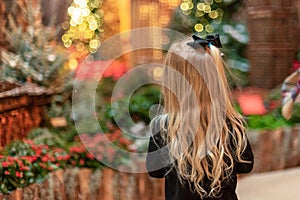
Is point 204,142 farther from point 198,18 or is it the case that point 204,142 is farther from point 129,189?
point 198,18

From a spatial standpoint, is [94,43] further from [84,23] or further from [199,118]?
[199,118]

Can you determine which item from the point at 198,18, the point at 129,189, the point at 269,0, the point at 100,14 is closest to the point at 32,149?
the point at 129,189

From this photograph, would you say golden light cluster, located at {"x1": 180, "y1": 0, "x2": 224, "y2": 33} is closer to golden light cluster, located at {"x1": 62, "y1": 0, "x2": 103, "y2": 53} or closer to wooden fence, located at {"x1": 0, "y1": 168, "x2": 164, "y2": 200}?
golden light cluster, located at {"x1": 62, "y1": 0, "x2": 103, "y2": 53}

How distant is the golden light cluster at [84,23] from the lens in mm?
6531

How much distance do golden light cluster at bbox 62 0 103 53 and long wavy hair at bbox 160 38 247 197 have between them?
16.1 ft

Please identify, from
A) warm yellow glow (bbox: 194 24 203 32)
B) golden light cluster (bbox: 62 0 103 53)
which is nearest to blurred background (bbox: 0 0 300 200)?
→ warm yellow glow (bbox: 194 24 203 32)

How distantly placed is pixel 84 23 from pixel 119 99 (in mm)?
3200

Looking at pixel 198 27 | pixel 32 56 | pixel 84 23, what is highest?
pixel 84 23

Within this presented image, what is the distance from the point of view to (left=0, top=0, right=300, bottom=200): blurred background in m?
2.88

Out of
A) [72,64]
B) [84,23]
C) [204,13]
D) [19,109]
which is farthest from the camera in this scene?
[84,23]

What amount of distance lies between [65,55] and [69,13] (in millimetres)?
2671

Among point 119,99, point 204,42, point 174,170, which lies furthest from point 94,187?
point 204,42

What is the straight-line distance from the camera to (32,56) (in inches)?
150

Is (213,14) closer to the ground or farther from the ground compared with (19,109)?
farther from the ground
